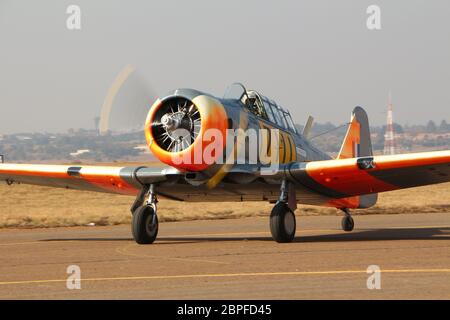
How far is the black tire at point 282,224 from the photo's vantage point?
15.8 m

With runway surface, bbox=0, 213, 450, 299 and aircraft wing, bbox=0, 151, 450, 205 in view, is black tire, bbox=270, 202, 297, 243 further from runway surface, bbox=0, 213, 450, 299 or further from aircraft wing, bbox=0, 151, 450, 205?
aircraft wing, bbox=0, 151, 450, 205

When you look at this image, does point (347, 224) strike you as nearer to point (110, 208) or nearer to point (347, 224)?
point (347, 224)

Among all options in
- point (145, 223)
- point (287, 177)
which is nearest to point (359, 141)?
point (287, 177)

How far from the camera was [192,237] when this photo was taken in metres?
19.0

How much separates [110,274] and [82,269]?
37.3 inches

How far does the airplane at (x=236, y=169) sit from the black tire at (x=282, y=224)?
2 cm

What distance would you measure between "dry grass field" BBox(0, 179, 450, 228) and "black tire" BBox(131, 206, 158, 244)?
922cm

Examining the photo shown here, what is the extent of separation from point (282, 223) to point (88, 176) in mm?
5239

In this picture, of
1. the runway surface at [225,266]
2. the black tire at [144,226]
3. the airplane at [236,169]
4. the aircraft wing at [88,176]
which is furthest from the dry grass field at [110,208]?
the black tire at [144,226]

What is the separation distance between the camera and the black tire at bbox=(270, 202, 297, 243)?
15.8 m

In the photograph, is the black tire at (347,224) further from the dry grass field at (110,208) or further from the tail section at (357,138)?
the dry grass field at (110,208)

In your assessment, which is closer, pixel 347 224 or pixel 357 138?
pixel 347 224

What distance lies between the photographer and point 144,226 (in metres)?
16.5
